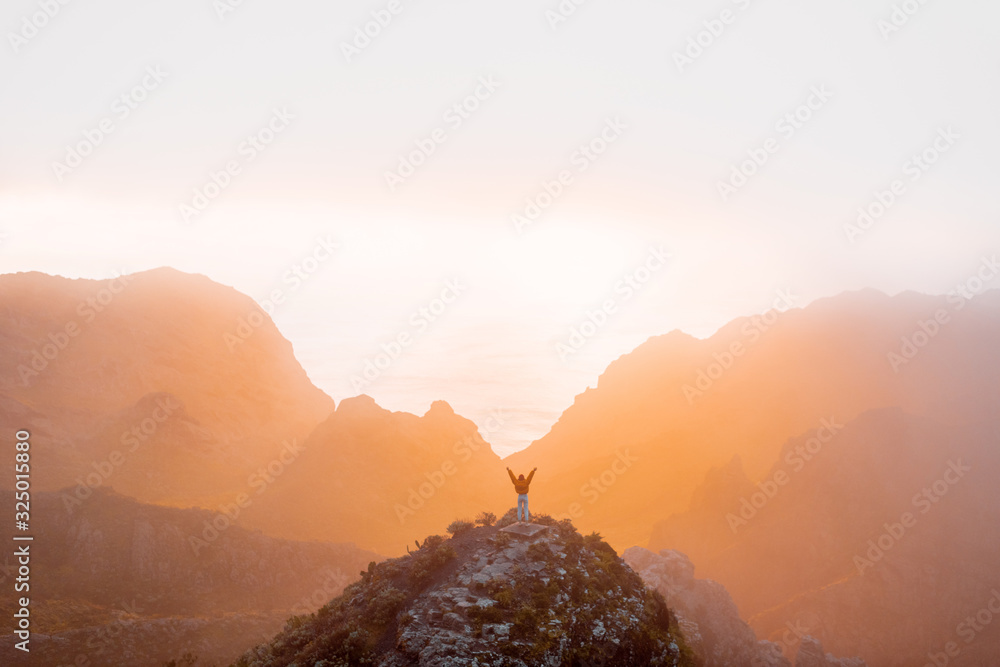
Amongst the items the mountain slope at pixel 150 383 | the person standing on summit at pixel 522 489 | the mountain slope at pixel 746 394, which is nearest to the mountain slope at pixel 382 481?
the mountain slope at pixel 150 383

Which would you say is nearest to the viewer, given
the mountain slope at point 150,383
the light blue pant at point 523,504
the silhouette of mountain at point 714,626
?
the light blue pant at point 523,504

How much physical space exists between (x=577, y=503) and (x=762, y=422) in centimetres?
4543

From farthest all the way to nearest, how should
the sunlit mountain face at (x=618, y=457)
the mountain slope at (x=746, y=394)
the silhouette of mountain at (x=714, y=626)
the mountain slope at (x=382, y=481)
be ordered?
the mountain slope at (x=746, y=394), the mountain slope at (x=382, y=481), the sunlit mountain face at (x=618, y=457), the silhouette of mountain at (x=714, y=626)

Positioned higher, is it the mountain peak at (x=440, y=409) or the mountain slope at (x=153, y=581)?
the mountain peak at (x=440, y=409)

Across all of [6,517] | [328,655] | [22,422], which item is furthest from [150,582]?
[328,655]

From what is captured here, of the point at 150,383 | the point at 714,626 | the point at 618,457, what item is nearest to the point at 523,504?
the point at 714,626

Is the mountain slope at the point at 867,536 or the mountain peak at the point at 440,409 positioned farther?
the mountain peak at the point at 440,409

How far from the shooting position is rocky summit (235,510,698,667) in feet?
69.4

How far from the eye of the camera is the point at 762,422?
118 meters

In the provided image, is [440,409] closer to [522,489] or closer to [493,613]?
[522,489]

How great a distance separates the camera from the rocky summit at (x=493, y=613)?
69.4 ft

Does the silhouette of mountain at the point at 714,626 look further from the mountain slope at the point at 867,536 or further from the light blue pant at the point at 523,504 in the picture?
the light blue pant at the point at 523,504

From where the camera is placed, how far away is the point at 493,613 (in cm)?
2191

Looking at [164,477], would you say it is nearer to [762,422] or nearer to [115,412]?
[115,412]
